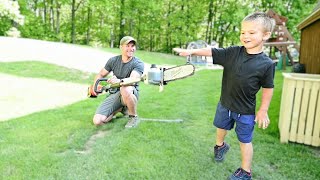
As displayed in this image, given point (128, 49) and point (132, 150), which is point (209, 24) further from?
point (132, 150)

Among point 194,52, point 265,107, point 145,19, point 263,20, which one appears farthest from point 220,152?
point 145,19

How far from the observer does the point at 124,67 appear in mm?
4816

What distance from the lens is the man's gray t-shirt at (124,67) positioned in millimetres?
4746

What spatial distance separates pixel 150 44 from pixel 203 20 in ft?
21.8

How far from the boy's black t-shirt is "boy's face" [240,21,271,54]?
0.45 ft

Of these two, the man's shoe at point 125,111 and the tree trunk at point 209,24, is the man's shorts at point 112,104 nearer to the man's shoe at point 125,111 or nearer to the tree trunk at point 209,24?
the man's shoe at point 125,111

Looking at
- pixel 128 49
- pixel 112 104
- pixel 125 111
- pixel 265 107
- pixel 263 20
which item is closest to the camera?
pixel 263 20

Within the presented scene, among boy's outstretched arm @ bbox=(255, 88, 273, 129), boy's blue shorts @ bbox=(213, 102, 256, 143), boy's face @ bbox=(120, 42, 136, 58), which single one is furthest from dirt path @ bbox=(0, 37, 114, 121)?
boy's outstretched arm @ bbox=(255, 88, 273, 129)

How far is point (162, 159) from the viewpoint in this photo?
3.54 meters

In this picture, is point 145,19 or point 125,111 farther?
point 145,19

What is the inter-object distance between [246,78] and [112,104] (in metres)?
2.74

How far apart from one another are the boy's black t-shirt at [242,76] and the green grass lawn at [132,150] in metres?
0.81

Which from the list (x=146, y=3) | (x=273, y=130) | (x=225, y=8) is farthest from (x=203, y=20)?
(x=273, y=130)

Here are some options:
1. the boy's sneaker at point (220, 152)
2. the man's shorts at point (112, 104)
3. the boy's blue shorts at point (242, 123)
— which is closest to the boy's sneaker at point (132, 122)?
the man's shorts at point (112, 104)
